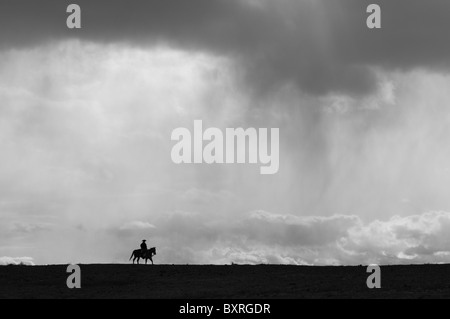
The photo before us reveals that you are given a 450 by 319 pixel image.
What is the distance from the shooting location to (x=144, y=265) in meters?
54.6

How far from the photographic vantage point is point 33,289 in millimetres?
45281

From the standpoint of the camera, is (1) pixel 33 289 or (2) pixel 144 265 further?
(2) pixel 144 265

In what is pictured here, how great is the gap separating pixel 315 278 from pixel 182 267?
9929 mm

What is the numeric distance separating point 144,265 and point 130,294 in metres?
11.9
